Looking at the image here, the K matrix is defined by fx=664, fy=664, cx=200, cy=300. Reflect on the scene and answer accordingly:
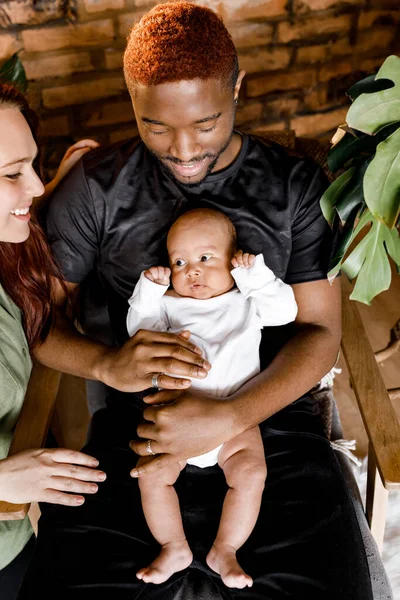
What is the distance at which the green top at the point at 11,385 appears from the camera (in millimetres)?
1545

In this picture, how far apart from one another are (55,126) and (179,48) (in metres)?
1.39

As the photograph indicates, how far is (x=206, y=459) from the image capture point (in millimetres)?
1578

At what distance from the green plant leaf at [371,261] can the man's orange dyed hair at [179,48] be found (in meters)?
0.47

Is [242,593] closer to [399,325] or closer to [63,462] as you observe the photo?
[63,462]

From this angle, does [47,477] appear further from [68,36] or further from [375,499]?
[68,36]

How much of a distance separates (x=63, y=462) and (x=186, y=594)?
15.3 inches

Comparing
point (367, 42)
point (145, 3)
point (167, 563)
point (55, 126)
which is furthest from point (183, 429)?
point (367, 42)

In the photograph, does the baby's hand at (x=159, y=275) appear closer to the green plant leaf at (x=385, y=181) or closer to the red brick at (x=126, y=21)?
the green plant leaf at (x=385, y=181)

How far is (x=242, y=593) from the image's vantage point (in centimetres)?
139

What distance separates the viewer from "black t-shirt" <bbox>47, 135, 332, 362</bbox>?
5.52ft

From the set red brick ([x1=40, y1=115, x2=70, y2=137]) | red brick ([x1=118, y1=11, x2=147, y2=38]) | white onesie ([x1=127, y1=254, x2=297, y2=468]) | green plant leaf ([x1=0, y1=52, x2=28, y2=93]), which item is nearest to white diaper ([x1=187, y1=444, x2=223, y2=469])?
white onesie ([x1=127, y1=254, x2=297, y2=468])

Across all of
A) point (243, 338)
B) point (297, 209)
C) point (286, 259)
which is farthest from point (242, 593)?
point (297, 209)

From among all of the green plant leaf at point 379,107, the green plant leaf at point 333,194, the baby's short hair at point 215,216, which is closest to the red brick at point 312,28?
the baby's short hair at point 215,216

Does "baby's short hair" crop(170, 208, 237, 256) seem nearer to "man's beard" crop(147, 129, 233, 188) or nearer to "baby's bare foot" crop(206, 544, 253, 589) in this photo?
"man's beard" crop(147, 129, 233, 188)
